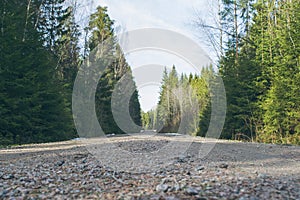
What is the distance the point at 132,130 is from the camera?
102ft

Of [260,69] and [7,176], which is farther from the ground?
[260,69]

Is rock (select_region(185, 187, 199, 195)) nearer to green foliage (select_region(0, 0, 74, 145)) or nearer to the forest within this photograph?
the forest

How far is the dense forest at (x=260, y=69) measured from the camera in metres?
11.3

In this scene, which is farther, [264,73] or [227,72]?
[227,72]

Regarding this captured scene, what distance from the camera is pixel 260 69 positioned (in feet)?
46.4

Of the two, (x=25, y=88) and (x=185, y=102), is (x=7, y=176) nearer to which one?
(x=25, y=88)

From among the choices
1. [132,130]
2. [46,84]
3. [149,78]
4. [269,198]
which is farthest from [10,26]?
[132,130]

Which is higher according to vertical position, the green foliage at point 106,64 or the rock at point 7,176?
the green foliage at point 106,64

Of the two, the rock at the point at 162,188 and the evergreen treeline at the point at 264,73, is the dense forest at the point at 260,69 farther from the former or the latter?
the rock at the point at 162,188

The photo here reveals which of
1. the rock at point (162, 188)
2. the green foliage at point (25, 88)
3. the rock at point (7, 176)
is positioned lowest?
the rock at point (7, 176)

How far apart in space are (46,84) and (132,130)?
18.8m

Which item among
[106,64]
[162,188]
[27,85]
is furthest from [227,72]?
[162,188]

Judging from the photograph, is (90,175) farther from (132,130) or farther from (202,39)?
(132,130)

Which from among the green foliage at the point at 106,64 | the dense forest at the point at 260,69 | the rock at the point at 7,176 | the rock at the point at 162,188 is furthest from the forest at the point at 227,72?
the rock at the point at 162,188
